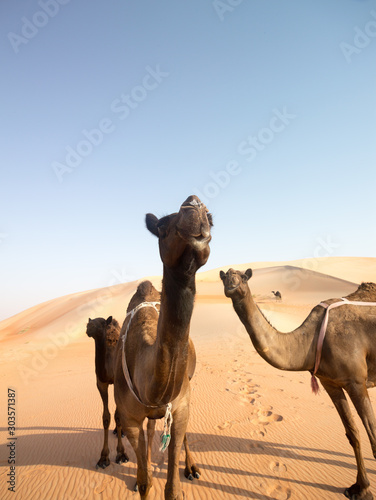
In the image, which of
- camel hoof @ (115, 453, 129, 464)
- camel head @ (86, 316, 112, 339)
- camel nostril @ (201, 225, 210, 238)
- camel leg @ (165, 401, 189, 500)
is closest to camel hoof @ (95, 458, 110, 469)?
camel hoof @ (115, 453, 129, 464)

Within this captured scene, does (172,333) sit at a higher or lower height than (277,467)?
higher

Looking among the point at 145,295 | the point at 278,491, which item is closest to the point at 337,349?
the point at 278,491

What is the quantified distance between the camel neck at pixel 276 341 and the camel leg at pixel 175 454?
142cm

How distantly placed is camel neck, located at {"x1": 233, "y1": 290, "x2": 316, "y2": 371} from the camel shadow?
1.81 meters

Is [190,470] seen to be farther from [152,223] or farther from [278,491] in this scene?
[152,223]

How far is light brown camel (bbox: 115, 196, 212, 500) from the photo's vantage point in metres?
1.72

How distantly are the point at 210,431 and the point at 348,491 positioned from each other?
282 cm

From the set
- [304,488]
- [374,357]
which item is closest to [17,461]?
[304,488]

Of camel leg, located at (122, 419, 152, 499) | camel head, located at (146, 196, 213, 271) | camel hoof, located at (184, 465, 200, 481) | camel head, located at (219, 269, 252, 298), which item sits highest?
camel head, located at (146, 196, 213, 271)

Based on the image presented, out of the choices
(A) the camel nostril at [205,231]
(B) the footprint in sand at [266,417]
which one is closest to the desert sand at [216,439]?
(B) the footprint in sand at [266,417]

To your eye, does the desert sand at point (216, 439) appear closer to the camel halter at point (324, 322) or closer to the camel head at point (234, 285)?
the camel halter at point (324, 322)

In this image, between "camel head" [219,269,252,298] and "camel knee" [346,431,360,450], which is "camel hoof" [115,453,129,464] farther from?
"camel knee" [346,431,360,450]

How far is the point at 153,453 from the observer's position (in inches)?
215

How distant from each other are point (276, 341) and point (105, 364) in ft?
10.1
